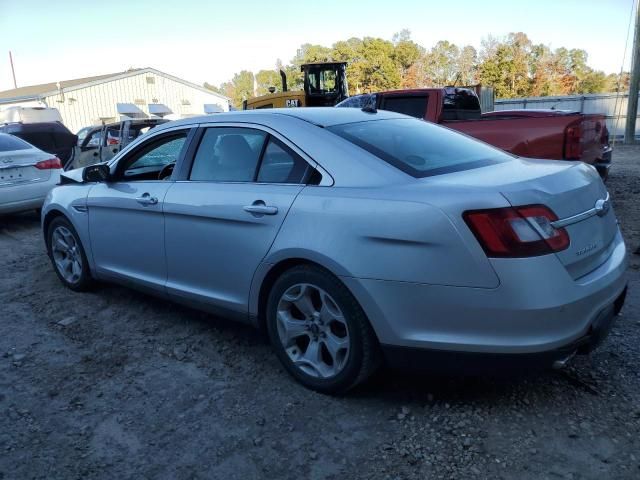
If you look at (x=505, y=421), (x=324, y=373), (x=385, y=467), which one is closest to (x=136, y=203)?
(x=324, y=373)

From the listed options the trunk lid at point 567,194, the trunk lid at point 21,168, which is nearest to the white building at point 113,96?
the trunk lid at point 21,168

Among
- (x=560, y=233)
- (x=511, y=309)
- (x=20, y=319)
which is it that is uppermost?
(x=560, y=233)

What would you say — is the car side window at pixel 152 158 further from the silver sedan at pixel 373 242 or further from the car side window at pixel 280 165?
the car side window at pixel 280 165

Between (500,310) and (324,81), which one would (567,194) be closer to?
(500,310)

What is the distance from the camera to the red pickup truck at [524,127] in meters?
6.75

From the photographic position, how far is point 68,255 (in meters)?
4.97

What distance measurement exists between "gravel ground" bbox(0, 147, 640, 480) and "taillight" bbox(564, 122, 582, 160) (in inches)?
129

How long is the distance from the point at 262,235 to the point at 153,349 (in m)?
1.31

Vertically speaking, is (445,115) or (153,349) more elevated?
(445,115)

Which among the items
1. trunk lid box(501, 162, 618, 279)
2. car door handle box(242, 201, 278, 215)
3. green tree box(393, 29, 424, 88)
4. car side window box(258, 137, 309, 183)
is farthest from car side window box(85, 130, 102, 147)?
green tree box(393, 29, 424, 88)

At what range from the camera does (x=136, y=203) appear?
3.95 meters

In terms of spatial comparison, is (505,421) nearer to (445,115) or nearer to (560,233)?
(560,233)

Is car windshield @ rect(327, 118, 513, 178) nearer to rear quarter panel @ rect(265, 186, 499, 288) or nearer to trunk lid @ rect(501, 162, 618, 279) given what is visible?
rear quarter panel @ rect(265, 186, 499, 288)

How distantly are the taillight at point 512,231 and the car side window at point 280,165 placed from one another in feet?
3.45
